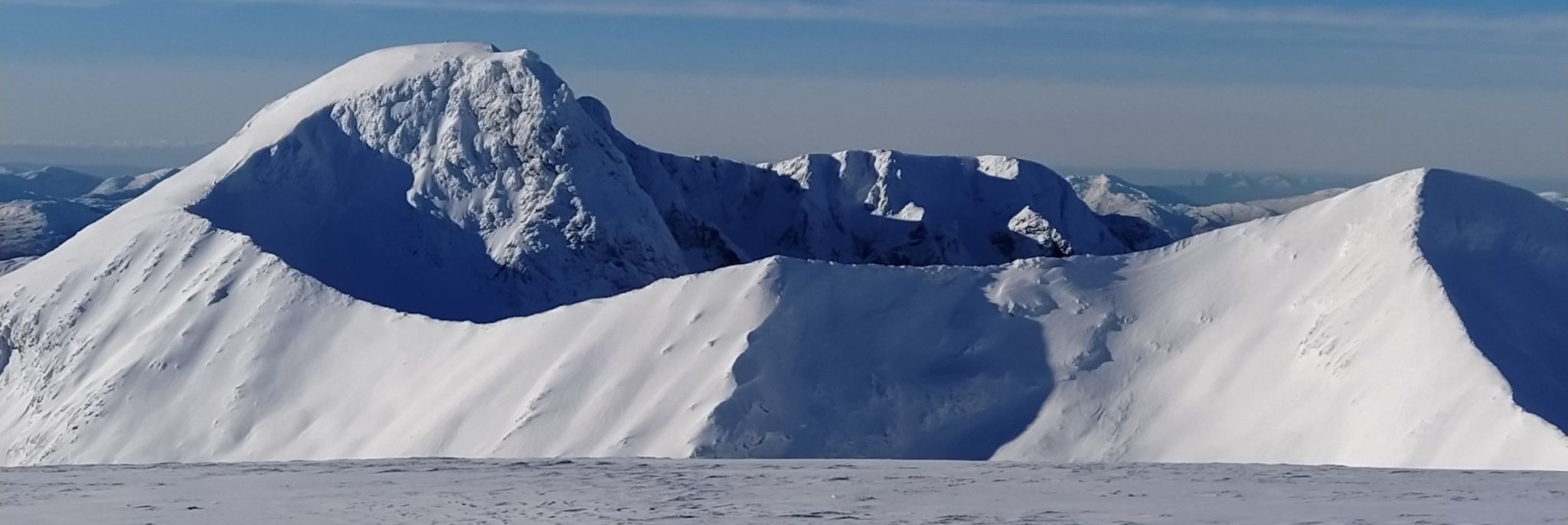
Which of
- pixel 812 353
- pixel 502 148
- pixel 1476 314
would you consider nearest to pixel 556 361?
pixel 812 353

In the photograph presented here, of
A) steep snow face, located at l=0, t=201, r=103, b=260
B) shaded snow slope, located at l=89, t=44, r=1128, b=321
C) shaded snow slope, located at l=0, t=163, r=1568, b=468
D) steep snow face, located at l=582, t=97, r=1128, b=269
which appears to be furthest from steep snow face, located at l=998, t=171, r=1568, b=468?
steep snow face, located at l=0, t=201, r=103, b=260

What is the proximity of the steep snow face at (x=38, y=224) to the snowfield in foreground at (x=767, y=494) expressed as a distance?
504 feet

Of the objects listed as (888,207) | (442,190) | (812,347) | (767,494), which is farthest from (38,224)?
(767,494)

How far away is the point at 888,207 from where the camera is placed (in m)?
116

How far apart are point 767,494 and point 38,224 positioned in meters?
182

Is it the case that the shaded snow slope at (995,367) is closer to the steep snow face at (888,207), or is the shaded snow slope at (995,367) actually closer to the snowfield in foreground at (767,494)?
the snowfield in foreground at (767,494)

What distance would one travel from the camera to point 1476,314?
35.5 m

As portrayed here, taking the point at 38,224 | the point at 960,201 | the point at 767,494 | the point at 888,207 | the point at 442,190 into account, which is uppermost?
the point at 767,494

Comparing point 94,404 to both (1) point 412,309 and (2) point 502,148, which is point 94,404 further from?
(2) point 502,148

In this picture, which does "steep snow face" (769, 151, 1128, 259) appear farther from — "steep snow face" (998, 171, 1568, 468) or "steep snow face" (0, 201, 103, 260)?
"steep snow face" (0, 201, 103, 260)

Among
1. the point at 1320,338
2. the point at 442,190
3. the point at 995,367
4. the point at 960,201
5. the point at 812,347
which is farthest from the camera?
the point at 960,201

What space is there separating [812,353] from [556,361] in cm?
734

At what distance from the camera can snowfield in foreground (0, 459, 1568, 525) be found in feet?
56.0

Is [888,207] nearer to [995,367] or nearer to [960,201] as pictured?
[960,201]
